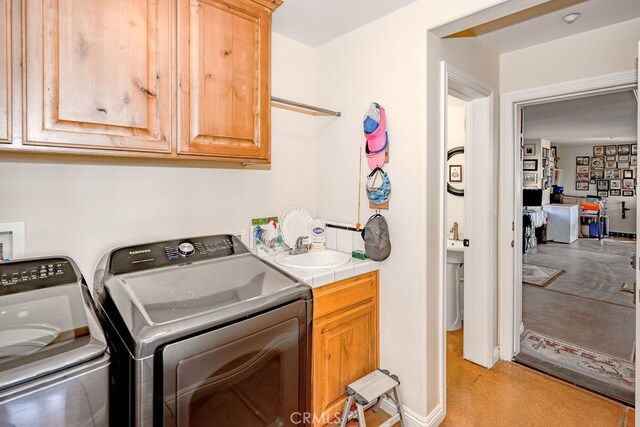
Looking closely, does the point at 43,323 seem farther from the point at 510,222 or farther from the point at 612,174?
the point at 612,174

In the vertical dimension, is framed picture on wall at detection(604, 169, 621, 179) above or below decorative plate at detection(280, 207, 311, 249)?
above

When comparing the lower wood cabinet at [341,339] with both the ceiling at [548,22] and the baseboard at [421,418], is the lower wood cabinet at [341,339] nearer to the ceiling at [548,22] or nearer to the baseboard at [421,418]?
the baseboard at [421,418]

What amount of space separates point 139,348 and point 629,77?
9.29 feet

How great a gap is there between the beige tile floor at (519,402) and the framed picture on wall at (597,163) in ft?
28.9

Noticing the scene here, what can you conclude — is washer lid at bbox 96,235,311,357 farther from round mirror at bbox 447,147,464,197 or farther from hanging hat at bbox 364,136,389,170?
round mirror at bbox 447,147,464,197

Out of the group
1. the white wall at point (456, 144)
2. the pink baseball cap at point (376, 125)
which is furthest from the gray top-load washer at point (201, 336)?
the white wall at point (456, 144)

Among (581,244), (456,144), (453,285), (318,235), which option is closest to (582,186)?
(581,244)

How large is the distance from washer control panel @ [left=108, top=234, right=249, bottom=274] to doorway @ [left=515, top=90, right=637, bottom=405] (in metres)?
2.09

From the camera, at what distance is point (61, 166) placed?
1.42m

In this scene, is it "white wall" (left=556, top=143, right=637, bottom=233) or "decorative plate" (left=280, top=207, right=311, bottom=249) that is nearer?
"decorative plate" (left=280, top=207, right=311, bottom=249)

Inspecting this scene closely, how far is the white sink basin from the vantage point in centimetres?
207

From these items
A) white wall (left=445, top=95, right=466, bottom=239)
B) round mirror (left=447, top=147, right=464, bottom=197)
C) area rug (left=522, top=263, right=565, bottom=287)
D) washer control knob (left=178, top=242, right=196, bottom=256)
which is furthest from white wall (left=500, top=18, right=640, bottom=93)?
area rug (left=522, top=263, right=565, bottom=287)

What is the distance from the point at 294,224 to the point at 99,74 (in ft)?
4.45

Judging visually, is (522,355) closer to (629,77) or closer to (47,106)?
(629,77)
